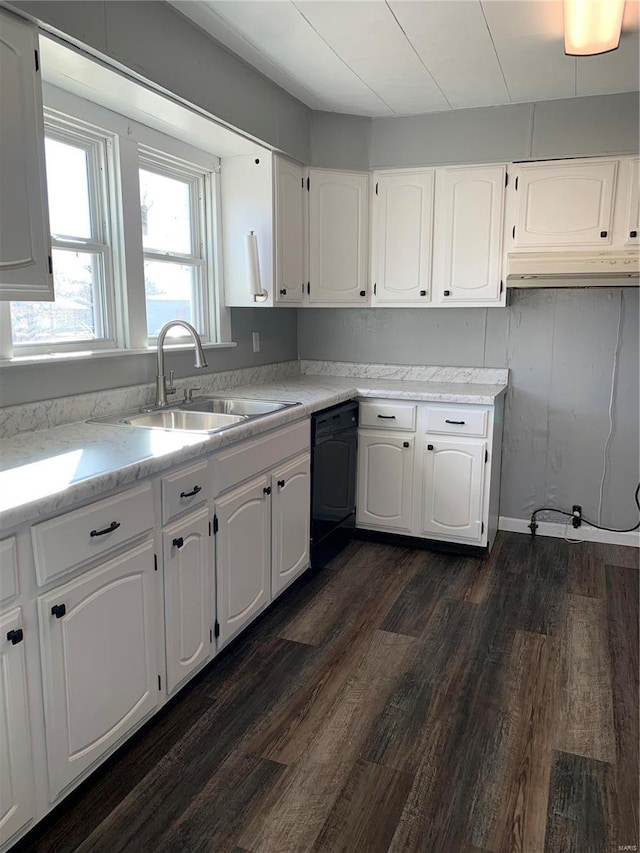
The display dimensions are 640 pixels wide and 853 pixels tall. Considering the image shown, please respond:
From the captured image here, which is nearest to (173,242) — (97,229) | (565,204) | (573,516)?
(97,229)

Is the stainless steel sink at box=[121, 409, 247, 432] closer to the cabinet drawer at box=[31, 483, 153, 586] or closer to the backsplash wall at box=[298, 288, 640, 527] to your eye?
the cabinet drawer at box=[31, 483, 153, 586]

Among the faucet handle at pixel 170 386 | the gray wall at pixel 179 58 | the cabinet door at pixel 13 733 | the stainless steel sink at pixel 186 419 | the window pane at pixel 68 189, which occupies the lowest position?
the cabinet door at pixel 13 733

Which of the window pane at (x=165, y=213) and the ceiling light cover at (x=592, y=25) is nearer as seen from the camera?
the ceiling light cover at (x=592, y=25)

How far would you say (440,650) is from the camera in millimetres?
2588

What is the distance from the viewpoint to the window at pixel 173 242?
2.95 metres

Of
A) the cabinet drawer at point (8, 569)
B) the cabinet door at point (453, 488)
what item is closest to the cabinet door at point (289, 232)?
the cabinet door at point (453, 488)

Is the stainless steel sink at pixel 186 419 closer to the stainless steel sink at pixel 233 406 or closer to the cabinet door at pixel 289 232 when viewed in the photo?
the stainless steel sink at pixel 233 406

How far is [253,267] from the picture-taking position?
326 cm

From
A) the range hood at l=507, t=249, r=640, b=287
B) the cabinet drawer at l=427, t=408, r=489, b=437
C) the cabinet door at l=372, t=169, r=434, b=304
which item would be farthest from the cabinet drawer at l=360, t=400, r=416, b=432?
the range hood at l=507, t=249, r=640, b=287

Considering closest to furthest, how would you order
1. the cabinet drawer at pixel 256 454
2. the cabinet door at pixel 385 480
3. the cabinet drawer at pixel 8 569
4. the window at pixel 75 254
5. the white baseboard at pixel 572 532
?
1. the cabinet drawer at pixel 8 569
2. the cabinet drawer at pixel 256 454
3. the window at pixel 75 254
4. the cabinet door at pixel 385 480
5. the white baseboard at pixel 572 532

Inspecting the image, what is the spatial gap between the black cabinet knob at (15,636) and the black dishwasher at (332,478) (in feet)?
5.84

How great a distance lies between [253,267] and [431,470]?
1479mm

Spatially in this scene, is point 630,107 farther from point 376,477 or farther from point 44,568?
point 44,568

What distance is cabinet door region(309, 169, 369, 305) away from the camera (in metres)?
3.69
